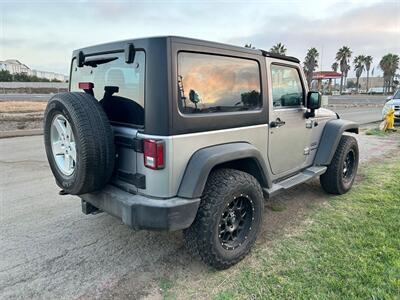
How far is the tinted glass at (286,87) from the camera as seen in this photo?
3.45 m

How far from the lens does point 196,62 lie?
102 inches

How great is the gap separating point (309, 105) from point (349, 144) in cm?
106

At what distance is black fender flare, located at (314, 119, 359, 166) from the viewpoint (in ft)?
13.9

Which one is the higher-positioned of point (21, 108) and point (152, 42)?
point (152, 42)

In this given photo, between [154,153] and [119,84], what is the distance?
823mm

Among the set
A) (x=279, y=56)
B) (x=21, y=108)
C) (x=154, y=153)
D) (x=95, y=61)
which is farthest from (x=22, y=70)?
(x=154, y=153)

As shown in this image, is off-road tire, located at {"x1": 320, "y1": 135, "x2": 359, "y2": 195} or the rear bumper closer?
the rear bumper

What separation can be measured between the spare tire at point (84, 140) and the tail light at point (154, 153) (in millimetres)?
349

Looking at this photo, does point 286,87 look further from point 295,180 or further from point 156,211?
point 156,211

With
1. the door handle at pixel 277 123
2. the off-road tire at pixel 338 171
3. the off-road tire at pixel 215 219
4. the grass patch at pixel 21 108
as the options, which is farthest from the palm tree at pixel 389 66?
the off-road tire at pixel 215 219

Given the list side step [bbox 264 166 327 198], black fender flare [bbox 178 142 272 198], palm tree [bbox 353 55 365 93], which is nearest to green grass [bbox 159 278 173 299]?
black fender flare [bbox 178 142 272 198]

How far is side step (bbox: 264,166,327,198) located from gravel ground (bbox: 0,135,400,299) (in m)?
0.45

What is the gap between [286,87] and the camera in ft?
12.0

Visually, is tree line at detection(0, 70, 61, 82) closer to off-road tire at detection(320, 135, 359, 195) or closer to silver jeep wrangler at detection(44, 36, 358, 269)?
silver jeep wrangler at detection(44, 36, 358, 269)
